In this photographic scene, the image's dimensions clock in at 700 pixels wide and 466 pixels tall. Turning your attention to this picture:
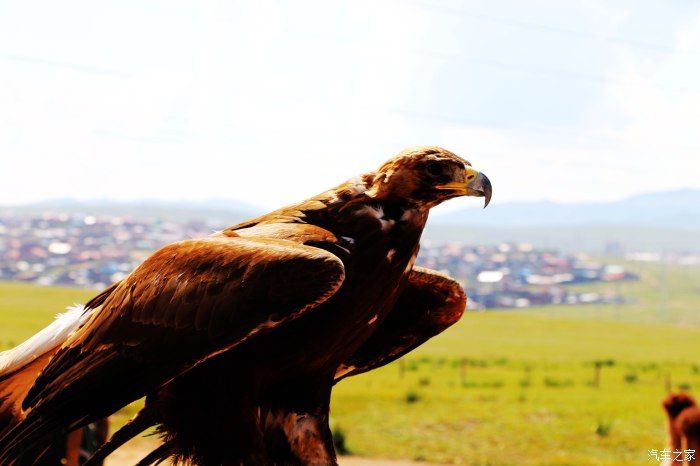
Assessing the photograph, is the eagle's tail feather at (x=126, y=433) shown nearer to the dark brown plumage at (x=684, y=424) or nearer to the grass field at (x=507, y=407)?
the dark brown plumage at (x=684, y=424)

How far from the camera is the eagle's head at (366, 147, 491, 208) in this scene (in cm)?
414

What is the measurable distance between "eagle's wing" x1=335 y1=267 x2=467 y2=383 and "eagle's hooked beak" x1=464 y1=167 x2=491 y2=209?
955mm

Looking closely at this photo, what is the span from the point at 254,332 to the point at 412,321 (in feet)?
4.44

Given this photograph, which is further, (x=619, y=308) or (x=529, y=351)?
(x=619, y=308)

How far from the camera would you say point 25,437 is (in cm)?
416

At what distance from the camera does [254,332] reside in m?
4.05

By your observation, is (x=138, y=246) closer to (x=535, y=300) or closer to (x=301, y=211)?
(x=535, y=300)

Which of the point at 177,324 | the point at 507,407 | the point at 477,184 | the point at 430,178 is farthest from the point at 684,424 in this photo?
the point at 507,407

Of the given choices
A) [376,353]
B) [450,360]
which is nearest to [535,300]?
[450,360]

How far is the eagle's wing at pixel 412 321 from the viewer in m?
5.11

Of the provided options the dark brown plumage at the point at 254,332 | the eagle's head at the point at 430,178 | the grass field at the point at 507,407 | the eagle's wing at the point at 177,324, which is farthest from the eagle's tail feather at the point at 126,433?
the grass field at the point at 507,407

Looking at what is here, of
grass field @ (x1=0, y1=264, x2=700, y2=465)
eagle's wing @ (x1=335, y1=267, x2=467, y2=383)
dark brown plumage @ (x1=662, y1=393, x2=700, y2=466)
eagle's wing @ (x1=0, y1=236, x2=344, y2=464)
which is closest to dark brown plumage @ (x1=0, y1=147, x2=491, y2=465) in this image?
eagle's wing @ (x1=0, y1=236, x2=344, y2=464)

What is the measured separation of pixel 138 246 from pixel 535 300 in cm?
7155

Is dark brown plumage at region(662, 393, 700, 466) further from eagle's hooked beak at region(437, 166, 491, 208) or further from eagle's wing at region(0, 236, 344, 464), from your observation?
eagle's wing at region(0, 236, 344, 464)
